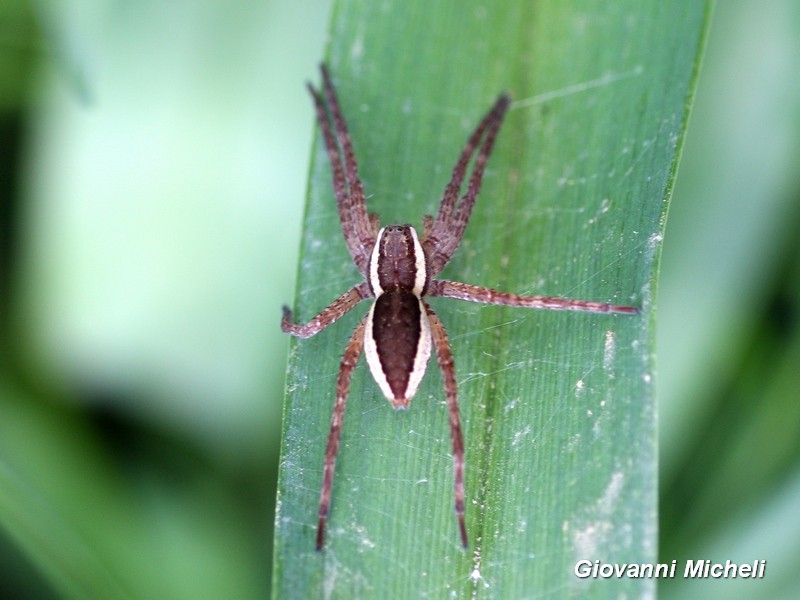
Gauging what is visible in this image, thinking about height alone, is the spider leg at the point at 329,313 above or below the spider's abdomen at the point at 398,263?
below

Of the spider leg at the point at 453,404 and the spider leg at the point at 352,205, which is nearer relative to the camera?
the spider leg at the point at 453,404

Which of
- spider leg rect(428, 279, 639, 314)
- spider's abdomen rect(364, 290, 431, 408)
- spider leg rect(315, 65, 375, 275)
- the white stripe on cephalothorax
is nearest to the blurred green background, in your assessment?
spider leg rect(315, 65, 375, 275)

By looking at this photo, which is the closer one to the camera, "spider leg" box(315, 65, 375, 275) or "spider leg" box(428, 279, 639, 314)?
"spider leg" box(428, 279, 639, 314)

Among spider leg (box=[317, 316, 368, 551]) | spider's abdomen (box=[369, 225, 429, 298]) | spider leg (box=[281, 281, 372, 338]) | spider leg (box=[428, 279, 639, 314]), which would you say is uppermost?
spider's abdomen (box=[369, 225, 429, 298])


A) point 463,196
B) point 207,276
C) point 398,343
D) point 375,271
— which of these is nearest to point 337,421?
point 398,343

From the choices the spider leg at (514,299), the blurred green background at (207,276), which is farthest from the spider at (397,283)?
the blurred green background at (207,276)

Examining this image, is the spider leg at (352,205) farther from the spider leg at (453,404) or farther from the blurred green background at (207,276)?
the spider leg at (453,404)

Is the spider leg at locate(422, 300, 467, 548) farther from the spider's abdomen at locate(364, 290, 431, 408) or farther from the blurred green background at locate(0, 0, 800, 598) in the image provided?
the blurred green background at locate(0, 0, 800, 598)

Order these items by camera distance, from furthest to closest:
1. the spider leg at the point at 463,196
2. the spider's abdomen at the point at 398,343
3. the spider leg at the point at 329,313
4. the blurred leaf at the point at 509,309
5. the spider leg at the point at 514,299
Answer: the spider leg at the point at 463,196 → the spider leg at the point at 329,313 → the spider's abdomen at the point at 398,343 → the spider leg at the point at 514,299 → the blurred leaf at the point at 509,309
